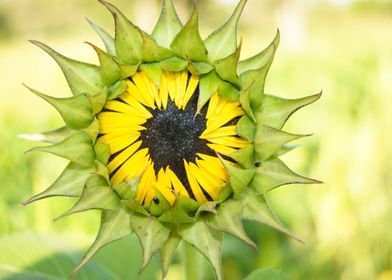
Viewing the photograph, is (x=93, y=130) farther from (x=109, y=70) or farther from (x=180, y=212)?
(x=180, y=212)

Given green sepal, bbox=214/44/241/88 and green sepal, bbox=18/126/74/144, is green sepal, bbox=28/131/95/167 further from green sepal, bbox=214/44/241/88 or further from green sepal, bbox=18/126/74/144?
green sepal, bbox=214/44/241/88

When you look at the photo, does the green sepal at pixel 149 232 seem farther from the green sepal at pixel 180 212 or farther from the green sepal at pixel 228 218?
the green sepal at pixel 228 218

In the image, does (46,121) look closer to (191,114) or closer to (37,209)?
(37,209)

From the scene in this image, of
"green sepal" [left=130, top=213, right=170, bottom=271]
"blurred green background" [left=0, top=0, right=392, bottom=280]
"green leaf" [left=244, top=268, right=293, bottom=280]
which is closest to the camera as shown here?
"green sepal" [left=130, top=213, right=170, bottom=271]

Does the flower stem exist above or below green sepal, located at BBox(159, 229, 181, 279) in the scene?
below

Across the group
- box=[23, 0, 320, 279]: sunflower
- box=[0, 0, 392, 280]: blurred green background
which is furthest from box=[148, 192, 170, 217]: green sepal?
box=[0, 0, 392, 280]: blurred green background
